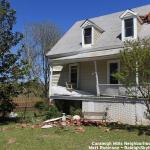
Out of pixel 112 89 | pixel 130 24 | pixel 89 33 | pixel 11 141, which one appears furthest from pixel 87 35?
pixel 11 141

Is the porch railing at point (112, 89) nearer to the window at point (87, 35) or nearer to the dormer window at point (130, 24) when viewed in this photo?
the dormer window at point (130, 24)

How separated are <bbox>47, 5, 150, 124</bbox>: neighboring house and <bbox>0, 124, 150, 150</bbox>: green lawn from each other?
355cm

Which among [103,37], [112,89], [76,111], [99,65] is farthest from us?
[103,37]

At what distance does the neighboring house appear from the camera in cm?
2048

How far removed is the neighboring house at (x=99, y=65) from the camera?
20.5 metres

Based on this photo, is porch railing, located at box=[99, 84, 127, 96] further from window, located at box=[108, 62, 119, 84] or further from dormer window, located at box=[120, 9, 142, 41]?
dormer window, located at box=[120, 9, 142, 41]

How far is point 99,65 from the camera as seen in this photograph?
25.2 meters

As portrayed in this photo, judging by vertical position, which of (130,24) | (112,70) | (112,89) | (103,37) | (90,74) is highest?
(130,24)

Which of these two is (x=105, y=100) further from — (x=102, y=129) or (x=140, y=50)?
(x=140, y=50)

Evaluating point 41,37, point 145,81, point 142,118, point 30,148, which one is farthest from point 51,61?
point 41,37

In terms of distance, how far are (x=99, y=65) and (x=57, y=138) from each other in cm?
1154

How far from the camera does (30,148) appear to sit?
12633mm

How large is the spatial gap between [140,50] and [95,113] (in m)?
6.36

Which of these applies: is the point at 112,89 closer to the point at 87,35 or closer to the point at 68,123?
the point at 68,123
